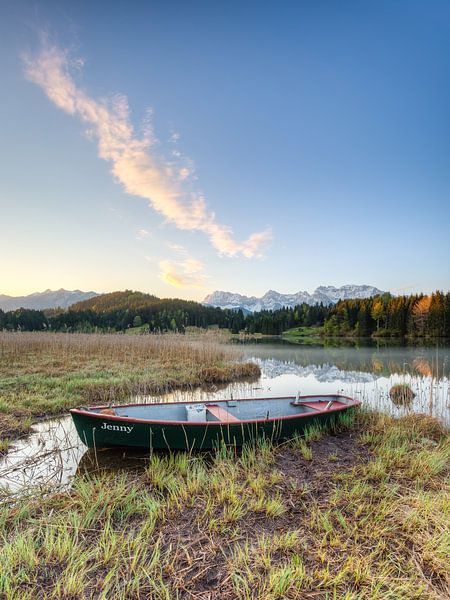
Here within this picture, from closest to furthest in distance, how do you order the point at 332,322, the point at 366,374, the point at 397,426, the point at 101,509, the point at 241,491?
1. the point at 101,509
2. the point at 241,491
3. the point at 397,426
4. the point at 366,374
5. the point at 332,322

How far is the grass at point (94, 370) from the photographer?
9.88 m

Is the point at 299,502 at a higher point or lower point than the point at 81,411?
lower

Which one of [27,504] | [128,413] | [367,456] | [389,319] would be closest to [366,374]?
[367,456]

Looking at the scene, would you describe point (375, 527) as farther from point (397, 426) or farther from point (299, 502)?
point (397, 426)

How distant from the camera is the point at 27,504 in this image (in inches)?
161

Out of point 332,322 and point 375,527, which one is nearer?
point 375,527

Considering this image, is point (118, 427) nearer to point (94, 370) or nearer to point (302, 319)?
point (94, 370)

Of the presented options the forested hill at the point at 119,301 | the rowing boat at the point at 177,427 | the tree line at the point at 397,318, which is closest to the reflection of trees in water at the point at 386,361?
the rowing boat at the point at 177,427

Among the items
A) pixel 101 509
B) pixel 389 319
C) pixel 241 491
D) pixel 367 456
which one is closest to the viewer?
pixel 101 509

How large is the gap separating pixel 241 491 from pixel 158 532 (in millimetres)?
1285

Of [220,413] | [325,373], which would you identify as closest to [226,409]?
[220,413]

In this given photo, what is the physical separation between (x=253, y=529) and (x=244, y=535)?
0.16 m

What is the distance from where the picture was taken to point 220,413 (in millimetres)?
7445

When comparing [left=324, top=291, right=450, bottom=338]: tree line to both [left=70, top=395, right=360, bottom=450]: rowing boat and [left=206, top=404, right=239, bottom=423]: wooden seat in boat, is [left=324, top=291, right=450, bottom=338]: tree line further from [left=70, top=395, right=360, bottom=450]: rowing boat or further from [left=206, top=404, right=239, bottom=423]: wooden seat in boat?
[left=206, top=404, right=239, bottom=423]: wooden seat in boat
